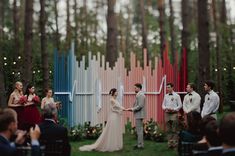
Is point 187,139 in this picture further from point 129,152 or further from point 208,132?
point 129,152

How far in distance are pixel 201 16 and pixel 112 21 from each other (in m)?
7.55

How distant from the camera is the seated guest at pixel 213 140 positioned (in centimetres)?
541

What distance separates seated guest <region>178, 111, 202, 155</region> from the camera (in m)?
7.08

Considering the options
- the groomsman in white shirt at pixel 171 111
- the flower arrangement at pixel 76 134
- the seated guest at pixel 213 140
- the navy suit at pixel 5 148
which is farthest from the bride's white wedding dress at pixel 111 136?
the navy suit at pixel 5 148

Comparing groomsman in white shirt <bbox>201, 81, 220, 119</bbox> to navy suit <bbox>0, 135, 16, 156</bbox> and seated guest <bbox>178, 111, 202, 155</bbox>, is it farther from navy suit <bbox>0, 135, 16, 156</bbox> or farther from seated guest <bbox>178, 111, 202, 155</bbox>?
navy suit <bbox>0, 135, 16, 156</bbox>

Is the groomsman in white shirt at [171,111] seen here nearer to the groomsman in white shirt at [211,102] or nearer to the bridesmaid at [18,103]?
the groomsman in white shirt at [211,102]

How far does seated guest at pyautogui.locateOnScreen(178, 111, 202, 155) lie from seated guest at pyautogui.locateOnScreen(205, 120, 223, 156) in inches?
60.0

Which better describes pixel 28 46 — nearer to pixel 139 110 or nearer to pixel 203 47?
pixel 203 47

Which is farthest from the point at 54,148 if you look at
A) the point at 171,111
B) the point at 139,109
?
the point at 171,111

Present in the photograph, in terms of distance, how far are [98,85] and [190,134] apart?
11136mm

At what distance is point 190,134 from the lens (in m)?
7.46

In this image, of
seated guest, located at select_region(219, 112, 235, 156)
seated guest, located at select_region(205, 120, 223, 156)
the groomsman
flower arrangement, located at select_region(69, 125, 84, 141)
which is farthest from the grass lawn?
seated guest, located at select_region(219, 112, 235, 156)

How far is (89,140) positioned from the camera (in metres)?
16.6

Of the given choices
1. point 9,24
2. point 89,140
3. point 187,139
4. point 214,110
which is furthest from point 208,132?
point 9,24
